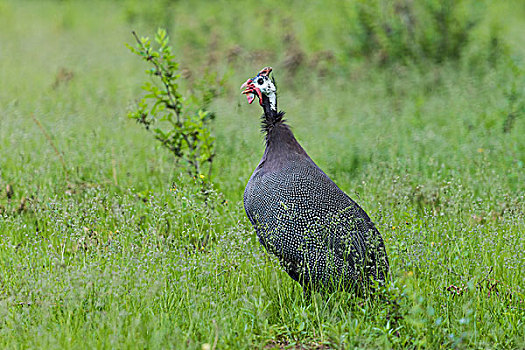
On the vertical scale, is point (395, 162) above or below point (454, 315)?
above

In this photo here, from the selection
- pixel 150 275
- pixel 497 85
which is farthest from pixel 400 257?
pixel 497 85

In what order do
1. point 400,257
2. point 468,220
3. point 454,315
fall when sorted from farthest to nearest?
1. point 468,220
2. point 400,257
3. point 454,315

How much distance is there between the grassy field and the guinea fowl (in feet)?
0.47

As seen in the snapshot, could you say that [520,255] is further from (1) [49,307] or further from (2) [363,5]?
(2) [363,5]

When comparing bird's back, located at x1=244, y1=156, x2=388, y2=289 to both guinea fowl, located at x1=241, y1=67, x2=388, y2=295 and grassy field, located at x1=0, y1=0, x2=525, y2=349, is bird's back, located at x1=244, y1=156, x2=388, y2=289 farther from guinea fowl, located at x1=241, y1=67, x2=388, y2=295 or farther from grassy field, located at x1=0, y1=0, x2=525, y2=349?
grassy field, located at x1=0, y1=0, x2=525, y2=349

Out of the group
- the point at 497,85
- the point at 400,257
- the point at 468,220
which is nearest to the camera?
the point at 400,257

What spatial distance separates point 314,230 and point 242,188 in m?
2.12

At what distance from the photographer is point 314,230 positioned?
3.62m

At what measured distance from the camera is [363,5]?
912 centimetres

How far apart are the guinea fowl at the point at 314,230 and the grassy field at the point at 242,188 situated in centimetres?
14

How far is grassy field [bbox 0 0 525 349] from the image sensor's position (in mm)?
3381

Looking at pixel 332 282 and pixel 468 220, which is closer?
pixel 332 282

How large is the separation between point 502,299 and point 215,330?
1844 mm

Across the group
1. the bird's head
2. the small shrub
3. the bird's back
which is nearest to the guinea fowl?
the bird's back
